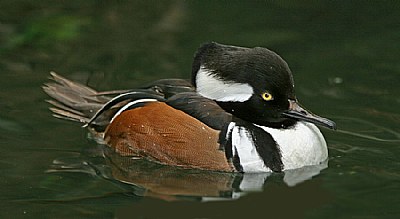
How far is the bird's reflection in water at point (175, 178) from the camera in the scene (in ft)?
28.4

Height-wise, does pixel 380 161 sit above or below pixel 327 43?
below

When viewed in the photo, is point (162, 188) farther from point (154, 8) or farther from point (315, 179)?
point (154, 8)

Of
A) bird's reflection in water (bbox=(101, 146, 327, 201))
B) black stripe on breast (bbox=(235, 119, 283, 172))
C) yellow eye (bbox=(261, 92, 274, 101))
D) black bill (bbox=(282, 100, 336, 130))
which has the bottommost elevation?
bird's reflection in water (bbox=(101, 146, 327, 201))

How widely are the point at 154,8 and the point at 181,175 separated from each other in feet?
13.9

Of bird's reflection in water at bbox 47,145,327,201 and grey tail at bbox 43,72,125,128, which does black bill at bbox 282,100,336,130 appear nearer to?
bird's reflection in water at bbox 47,145,327,201

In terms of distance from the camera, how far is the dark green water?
330 inches

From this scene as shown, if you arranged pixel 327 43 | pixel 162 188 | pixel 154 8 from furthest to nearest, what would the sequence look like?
pixel 154 8, pixel 327 43, pixel 162 188

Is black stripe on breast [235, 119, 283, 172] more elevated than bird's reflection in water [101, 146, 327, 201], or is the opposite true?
black stripe on breast [235, 119, 283, 172]

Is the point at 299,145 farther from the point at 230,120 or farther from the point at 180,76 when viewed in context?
the point at 180,76

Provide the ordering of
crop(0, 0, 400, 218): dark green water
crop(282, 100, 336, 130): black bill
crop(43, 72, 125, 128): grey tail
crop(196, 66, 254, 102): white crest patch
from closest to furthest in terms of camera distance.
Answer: crop(0, 0, 400, 218): dark green water < crop(282, 100, 336, 130): black bill < crop(196, 66, 254, 102): white crest patch < crop(43, 72, 125, 128): grey tail

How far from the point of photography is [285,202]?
842cm

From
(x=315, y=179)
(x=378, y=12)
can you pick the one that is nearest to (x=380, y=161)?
(x=315, y=179)

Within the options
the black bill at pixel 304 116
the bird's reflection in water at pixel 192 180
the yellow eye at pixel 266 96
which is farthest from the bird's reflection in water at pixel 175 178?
the yellow eye at pixel 266 96

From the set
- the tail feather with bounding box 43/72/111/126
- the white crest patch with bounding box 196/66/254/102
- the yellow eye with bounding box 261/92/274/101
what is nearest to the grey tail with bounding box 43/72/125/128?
the tail feather with bounding box 43/72/111/126
